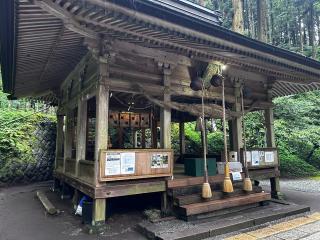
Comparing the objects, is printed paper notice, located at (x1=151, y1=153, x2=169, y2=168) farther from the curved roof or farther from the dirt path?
the curved roof

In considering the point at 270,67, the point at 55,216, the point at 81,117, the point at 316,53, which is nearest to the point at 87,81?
the point at 81,117

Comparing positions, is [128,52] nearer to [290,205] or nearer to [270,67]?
[270,67]

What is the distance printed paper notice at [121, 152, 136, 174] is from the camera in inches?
222

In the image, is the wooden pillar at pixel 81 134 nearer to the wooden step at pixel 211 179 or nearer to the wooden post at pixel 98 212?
the wooden post at pixel 98 212

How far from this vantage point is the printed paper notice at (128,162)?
18.5ft

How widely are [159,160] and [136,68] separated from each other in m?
2.54

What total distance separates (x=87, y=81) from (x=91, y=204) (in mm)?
3390

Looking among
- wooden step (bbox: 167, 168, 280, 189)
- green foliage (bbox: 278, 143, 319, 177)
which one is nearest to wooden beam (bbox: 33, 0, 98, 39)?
wooden step (bbox: 167, 168, 280, 189)

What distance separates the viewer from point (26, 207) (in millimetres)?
7918

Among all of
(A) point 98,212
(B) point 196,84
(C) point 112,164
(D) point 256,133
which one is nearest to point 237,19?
(D) point 256,133

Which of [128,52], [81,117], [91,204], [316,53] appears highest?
[316,53]

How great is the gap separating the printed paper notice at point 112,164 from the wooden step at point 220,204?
181 centimetres

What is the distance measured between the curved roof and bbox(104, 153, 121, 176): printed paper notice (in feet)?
8.92

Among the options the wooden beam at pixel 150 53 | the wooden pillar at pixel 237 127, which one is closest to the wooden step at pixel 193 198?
the wooden pillar at pixel 237 127
